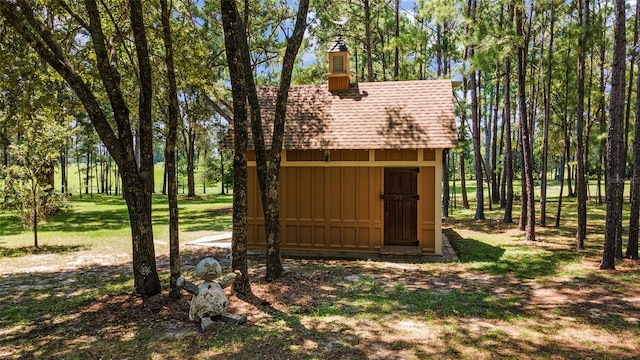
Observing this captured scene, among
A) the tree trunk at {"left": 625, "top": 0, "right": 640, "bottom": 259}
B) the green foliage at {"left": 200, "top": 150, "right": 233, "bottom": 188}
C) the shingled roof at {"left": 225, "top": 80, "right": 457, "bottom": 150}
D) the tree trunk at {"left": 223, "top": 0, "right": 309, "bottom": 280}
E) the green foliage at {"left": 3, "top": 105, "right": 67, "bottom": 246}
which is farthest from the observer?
the green foliage at {"left": 200, "top": 150, "right": 233, "bottom": 188}

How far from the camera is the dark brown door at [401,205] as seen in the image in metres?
10.6

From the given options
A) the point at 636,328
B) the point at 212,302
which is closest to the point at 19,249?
the point at 212,302

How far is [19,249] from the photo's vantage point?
1228 centimetres

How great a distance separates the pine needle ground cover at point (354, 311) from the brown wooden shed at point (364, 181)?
40.5 inches

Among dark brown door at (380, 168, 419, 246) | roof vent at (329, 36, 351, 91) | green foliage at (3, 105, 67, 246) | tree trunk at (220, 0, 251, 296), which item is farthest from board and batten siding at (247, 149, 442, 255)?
green foliage at (3, 105, 67, 246)

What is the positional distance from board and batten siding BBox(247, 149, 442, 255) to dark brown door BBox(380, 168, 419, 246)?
0.60 feet

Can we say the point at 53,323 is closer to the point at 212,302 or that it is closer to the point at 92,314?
the point at 92,314

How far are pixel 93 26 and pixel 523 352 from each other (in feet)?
24.6

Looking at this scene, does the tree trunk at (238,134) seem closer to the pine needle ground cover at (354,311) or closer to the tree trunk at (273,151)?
the pine needle ground cover at (354,311)

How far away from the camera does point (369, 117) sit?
1114 cm

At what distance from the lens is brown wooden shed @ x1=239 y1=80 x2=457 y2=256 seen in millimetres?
10352

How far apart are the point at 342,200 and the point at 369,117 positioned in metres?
2.50

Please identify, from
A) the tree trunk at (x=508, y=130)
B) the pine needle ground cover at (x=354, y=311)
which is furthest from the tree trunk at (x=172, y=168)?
the tree trunk at (x=508, y=130)

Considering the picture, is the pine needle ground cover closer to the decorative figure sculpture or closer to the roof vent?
the decorative figure sculpture
